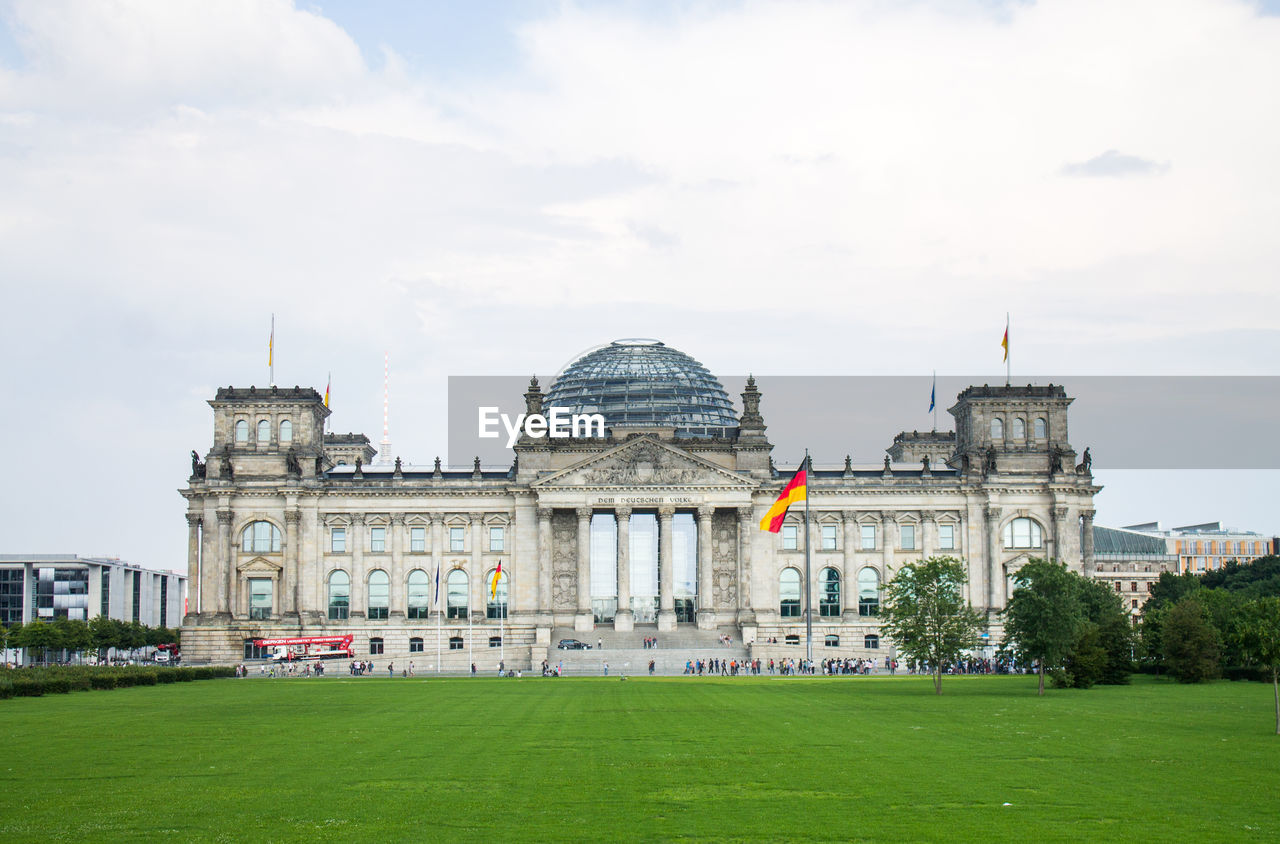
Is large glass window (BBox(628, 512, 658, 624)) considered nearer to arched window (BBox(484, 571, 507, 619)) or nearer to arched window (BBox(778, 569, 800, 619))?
arched window (BBox(778, 569, 800, 619))

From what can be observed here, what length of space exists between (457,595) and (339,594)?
1110cm

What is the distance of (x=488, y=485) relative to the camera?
131m

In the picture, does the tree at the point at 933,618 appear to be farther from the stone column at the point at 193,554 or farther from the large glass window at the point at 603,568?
the stone column at the point at 193,554

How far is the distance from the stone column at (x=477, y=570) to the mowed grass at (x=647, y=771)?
68.7 m

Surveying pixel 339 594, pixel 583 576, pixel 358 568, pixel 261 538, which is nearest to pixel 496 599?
pixel 583 576

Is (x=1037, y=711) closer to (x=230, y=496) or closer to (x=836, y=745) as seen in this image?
(x=836, y=745)

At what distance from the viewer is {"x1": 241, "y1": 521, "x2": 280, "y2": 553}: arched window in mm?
130500

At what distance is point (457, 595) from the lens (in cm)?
13112

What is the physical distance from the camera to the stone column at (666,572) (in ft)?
416

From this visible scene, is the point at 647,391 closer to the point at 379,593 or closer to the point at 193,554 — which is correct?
the point at 379,593

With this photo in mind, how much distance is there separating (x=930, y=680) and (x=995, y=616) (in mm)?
41930

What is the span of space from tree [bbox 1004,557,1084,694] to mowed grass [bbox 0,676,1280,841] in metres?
13.8

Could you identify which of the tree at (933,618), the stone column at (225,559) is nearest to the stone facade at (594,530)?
the stone column at (225,559)

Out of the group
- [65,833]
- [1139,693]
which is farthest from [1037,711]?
[65,833]
